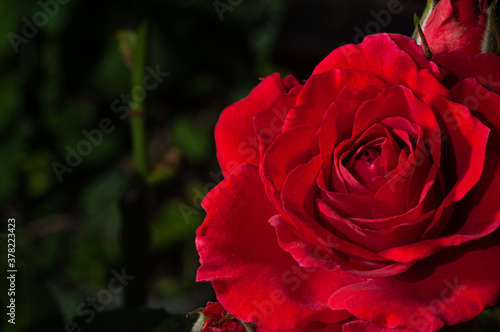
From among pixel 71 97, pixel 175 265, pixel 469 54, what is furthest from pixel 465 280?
pixel 71 97

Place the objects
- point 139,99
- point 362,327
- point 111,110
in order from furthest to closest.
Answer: point 111,110 < point 139,99 < point 362,327

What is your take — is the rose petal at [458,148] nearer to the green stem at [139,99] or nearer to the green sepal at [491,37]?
the green sepal at [491,37]

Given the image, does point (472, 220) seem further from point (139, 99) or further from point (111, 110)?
point (111, 110)

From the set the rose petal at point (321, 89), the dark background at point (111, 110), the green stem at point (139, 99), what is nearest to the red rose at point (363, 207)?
the rose petal at point (321, 89)

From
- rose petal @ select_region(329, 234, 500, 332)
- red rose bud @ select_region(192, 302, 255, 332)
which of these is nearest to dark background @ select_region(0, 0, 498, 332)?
red rose bud @ select_region(192, 302, 255, 332)

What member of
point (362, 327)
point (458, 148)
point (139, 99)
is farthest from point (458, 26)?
point (139, 99)

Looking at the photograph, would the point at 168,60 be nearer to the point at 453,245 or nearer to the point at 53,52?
the point at 53,52
